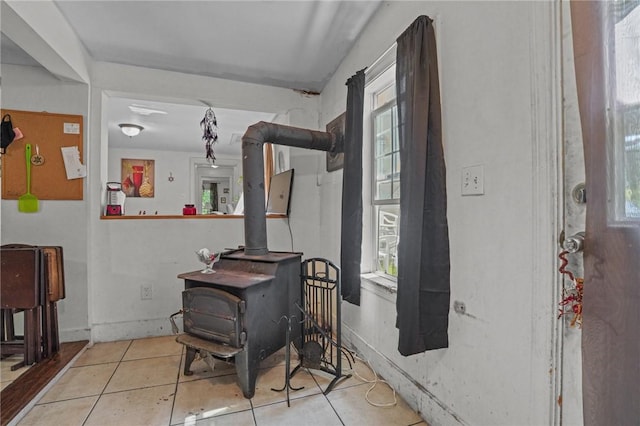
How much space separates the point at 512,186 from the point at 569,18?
0.54 m

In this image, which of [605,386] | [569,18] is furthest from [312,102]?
[605,386]

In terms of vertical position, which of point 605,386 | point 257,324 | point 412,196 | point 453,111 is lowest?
point 257,324

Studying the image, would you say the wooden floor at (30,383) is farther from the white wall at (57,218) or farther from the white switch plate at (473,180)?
the white switch plate at (473,180)

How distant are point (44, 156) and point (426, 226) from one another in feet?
9.38

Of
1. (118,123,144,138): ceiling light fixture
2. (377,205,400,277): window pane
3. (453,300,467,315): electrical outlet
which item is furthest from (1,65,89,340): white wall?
(453,300,467,315): electrical outlet

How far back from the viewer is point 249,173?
2229mm

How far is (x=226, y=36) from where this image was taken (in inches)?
89.5

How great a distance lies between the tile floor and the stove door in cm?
32

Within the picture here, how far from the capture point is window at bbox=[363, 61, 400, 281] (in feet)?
7.00

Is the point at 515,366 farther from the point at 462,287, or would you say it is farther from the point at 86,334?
the point at 86,334

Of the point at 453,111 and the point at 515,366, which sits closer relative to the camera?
the point at 515,366

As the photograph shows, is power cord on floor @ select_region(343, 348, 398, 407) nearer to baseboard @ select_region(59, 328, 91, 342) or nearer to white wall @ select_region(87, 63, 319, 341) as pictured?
white wall @ select_region(87, 63, 319, 341)

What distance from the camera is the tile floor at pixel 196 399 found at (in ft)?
5.26

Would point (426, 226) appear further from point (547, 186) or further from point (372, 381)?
point (372, 381)
